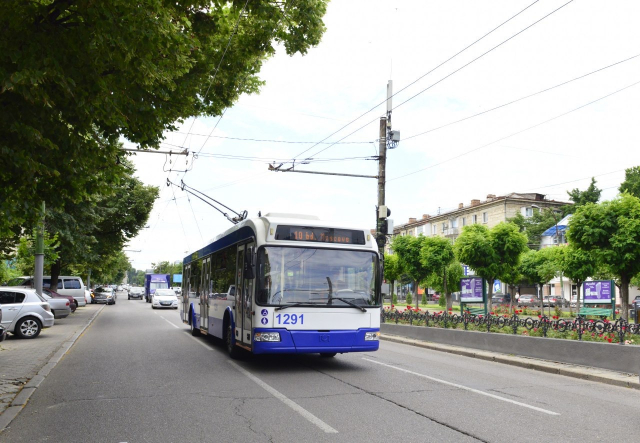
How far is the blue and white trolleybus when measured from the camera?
33.0ft

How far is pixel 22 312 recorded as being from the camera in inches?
671

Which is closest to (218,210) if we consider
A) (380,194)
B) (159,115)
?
(380,194)

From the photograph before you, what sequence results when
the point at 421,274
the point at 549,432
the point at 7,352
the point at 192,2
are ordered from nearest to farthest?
the point at 549,432 → the point at 192,2 → the point at 7,352 → the point at 421,274

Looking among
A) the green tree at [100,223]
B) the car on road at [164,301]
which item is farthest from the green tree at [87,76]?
the car on road at [164,301]

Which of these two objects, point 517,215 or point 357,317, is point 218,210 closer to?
point 357,317

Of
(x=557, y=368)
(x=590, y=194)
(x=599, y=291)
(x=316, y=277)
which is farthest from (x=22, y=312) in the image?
(x=590, y=194)

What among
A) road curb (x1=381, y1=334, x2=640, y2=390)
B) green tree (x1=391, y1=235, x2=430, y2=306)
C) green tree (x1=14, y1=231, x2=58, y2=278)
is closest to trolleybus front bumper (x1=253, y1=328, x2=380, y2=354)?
road curb (x1=381, y1=334, x2=640, y2=390)

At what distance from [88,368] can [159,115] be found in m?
5.47

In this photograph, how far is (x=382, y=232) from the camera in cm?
2000

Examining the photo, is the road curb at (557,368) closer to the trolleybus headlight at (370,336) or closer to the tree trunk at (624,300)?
the trolleybus headlight at (370,336)

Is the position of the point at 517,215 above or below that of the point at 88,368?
above

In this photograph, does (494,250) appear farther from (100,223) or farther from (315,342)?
(100,223)

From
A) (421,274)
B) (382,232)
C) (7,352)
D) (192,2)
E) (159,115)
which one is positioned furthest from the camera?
(421,274)

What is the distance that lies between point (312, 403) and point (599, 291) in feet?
52.4
